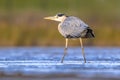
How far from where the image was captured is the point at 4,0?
1284 inches

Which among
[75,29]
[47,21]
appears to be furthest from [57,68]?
[47,21]

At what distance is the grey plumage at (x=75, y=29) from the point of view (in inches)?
736

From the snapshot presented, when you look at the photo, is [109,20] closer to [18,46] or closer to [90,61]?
[18,46]

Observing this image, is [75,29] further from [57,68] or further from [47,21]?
[47,21]

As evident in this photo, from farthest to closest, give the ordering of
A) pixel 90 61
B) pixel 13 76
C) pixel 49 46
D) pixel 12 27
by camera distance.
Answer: pixel 12 27
pixel 49 46
pixel 90 61
pixel 13 76

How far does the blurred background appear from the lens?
2730cm

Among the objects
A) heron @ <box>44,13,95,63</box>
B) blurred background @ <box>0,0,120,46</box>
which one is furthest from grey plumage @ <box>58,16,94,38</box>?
blurred background @ <box>0,0,120,46</box>

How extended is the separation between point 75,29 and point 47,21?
10.1m

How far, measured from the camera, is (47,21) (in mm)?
28891

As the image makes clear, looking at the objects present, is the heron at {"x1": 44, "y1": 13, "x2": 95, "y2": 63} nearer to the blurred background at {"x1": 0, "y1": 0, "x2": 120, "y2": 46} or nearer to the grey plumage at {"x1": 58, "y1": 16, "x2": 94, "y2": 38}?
the grey plumage at {"x1": 58, "y1": 16, "x2": 94, "y2": 38}

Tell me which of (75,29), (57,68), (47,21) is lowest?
(47,21)

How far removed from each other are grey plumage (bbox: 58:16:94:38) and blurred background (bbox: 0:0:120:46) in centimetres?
750

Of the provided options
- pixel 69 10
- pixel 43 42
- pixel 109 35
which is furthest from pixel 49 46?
pixel 69 10

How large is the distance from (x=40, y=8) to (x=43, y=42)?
→ 4491 mm
